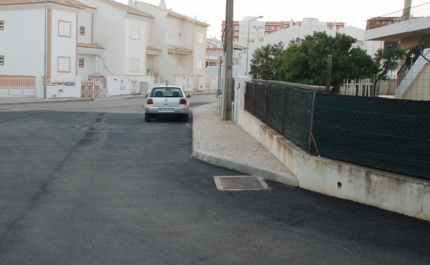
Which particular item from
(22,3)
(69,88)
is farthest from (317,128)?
(22,3)

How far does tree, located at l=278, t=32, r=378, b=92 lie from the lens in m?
22.5

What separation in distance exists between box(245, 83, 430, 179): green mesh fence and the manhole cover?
3.62 ft

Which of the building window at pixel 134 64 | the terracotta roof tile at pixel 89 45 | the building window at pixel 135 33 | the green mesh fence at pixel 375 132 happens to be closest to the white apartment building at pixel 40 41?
the terracotta roof tile at pixel 89 45

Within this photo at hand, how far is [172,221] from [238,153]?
5.33m

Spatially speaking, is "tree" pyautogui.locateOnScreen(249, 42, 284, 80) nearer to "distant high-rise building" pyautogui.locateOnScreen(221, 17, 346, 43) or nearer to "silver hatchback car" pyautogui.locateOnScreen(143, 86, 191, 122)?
"silver hatchback car" pyautogui.locateOnScreen(143, 86, 191, 122)

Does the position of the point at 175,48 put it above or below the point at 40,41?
above

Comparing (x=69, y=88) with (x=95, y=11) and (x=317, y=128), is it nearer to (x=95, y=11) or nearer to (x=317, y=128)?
(x=95, y=11)

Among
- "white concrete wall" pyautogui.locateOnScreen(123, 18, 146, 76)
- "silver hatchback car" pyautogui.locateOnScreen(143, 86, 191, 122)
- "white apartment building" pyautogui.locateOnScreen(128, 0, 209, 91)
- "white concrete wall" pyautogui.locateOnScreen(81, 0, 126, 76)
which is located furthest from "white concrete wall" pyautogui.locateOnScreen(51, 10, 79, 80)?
"silver hatchback car" pyautogui.locateOnScreen(143, 86, 191, 122)

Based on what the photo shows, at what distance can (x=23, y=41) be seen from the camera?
144 ft

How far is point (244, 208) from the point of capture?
24.5ft

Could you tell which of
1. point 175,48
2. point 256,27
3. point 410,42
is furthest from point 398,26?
point 256,27

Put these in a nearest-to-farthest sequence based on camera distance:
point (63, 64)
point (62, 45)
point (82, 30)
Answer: point (62, 45) → point (63, 64) → point (82, 30)

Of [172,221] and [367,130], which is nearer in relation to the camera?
[172,221]

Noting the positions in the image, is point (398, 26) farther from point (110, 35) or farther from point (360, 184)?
point (110, 35)
